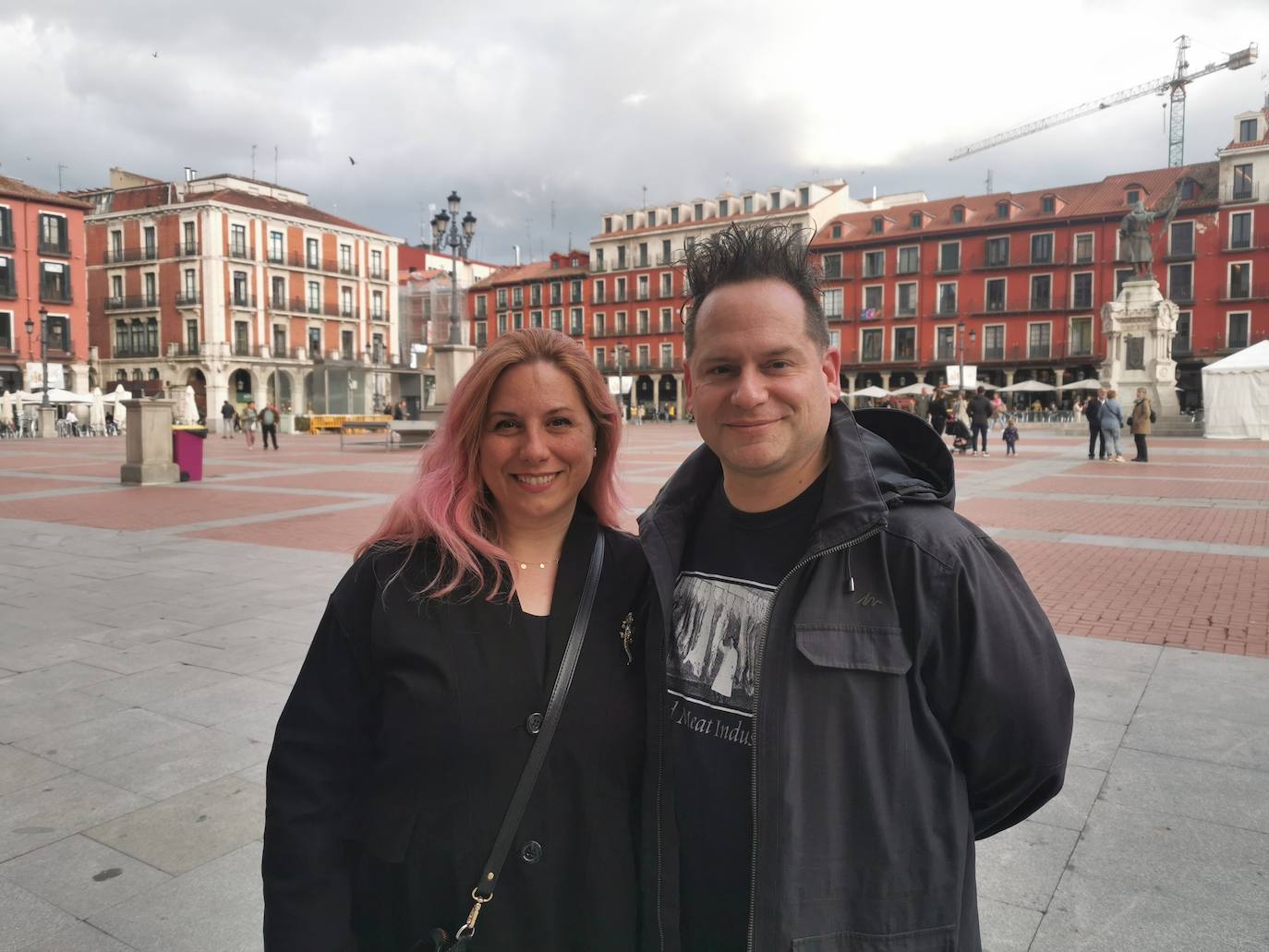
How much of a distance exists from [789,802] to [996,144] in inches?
3736

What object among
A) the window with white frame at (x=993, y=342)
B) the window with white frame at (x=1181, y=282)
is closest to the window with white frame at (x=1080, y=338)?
the window with white frame at (x=993, y=342)

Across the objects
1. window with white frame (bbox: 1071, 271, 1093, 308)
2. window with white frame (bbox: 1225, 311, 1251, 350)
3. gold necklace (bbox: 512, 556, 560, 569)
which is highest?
window with white frame (bbox: 1071, 271, 1093, 308)

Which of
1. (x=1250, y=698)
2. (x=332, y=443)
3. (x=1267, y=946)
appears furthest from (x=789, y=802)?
(x=332, y=443)

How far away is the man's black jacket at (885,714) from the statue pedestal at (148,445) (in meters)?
15.1

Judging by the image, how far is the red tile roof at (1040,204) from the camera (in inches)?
1828

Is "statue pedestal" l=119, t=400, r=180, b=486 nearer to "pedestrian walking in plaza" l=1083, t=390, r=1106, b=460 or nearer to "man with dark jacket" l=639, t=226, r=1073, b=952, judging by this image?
"man with dark jacket" l=639, t=226, r=1073, b=952

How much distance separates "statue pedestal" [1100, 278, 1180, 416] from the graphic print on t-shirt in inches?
1141

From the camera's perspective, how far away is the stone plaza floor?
2.54 m

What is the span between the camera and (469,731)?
1479 mm

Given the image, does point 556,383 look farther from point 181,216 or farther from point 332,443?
point 181,216

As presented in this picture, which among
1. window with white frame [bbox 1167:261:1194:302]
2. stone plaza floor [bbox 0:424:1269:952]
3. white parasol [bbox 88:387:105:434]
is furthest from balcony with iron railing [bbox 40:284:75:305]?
window with white frame [bbox 1167:261:1194:302]

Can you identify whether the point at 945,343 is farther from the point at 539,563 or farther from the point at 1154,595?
the point at 539,563

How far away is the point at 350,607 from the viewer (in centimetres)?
155

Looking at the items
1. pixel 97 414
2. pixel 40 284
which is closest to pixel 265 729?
pixel 97 414
